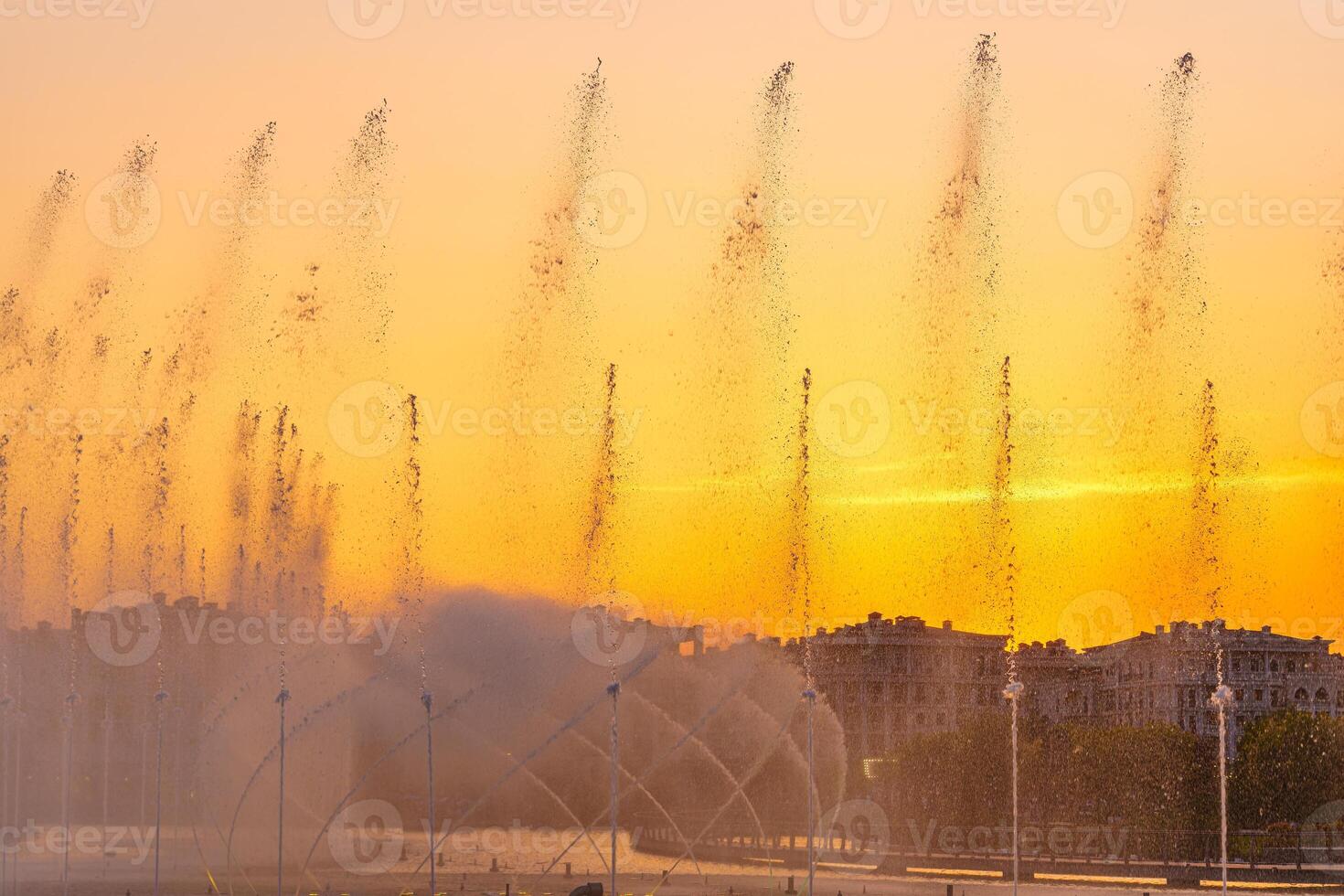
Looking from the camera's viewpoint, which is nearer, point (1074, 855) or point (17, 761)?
point (1074, 855)

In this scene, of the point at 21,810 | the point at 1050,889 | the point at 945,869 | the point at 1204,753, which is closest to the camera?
the point at 1050,889

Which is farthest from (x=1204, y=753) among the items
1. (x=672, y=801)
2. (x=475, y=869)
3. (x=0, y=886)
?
→ (x=0, y=886)

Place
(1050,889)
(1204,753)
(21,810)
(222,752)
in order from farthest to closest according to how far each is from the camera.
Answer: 1. (21,810)
2. (1204,753)
3. (222,752)
4. (1050,889)

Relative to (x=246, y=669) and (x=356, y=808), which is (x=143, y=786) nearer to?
(x=356, y=808)

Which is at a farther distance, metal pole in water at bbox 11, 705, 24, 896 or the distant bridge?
metal pole in water at bbox 11, 705, 24, 896

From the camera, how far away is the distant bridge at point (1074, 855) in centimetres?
11331

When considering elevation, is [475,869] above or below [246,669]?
below

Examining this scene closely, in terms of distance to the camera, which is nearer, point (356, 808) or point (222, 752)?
point (222, 752)

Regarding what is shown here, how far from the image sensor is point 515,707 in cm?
16325

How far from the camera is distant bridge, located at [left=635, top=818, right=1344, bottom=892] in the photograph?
113 meters

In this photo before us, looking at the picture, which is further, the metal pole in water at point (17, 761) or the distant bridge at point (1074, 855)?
the metal pole in water at point (17, 761)

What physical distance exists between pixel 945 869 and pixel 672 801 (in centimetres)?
5589

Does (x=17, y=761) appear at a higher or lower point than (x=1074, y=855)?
higher

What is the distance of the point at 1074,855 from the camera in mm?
128875
